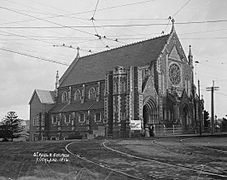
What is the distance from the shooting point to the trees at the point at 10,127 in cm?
6497

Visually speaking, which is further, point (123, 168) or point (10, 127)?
point (10, 127)

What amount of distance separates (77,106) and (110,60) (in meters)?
10.3

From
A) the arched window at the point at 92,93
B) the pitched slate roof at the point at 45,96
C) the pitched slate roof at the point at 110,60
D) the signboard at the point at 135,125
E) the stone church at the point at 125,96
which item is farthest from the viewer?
the pitched slate roof at the point at 45,96

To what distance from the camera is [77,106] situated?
195ft

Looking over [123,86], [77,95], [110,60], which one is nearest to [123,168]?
[123,86]

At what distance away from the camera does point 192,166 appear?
13.0 m

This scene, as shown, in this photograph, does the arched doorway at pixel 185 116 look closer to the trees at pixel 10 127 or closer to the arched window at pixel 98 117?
the arched window at pixel 98 117

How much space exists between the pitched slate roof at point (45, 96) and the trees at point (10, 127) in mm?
8085

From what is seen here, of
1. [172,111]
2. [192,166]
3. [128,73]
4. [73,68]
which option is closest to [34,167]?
[192,166]

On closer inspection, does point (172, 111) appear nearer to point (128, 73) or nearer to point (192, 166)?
point (128, 73)

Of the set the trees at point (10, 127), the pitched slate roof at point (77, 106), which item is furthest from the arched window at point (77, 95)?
the trees at point (10, 127)

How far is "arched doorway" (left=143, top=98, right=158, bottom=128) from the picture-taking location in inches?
1858

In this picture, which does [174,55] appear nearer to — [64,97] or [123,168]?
[64,97]

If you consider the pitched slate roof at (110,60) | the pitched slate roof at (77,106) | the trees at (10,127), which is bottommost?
the trees at (10,127)
